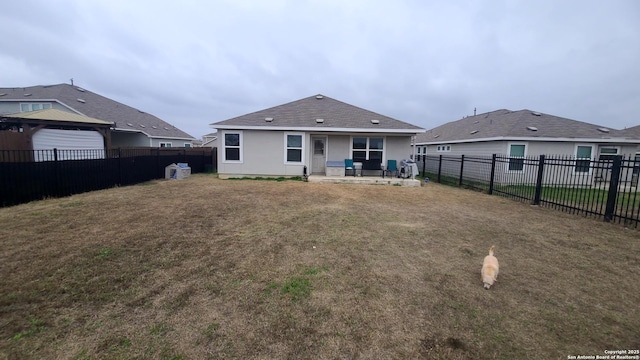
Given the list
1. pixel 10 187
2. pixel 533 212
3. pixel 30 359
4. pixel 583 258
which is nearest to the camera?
pixel 30 359

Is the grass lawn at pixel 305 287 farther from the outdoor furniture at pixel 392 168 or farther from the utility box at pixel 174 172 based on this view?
the outdoor furniture at pixel 392 168

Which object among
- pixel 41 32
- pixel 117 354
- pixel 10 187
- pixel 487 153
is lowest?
pixel 117 354

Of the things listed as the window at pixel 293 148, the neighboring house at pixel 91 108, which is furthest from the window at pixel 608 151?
the neighboring house at pixel 91 108

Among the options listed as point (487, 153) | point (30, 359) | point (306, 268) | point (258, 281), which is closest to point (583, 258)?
point (306, 268)

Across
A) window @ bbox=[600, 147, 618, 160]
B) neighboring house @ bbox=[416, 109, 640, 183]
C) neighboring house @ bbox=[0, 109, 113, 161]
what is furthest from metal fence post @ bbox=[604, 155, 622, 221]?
neighboring house @ bbox=[0, 109, 113, 161]

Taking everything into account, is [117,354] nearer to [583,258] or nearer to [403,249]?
[403,249]

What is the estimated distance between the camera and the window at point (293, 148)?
1366cm

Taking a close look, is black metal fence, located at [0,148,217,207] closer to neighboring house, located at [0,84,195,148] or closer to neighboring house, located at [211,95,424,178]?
neighboring house, located at [211,95,424,178]

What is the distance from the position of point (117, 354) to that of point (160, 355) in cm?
36

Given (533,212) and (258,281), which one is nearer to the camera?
(258,281)

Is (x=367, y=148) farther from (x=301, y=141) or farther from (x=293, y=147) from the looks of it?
(x=293, y=147)

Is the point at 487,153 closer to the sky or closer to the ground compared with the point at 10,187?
closer to the sky

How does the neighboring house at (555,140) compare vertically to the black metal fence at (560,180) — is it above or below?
above

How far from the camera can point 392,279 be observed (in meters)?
3.55
